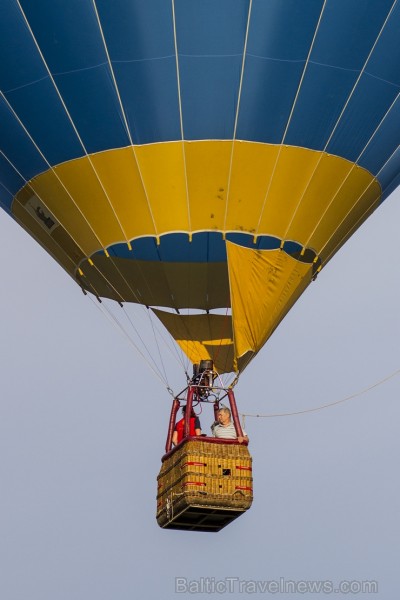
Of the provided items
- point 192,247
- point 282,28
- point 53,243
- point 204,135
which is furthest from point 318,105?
point 53,243

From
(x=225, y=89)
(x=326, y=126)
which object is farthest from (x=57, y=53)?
(x=326, y=126)

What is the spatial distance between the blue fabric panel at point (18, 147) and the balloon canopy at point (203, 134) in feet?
0.04

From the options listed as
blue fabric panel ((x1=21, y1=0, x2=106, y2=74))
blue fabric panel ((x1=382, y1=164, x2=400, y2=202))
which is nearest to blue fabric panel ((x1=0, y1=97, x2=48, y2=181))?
blue fabric panel ((x1=21, y1=0, x2=106, y2=74))

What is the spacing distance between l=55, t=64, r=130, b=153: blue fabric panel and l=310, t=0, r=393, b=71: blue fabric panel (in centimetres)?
171

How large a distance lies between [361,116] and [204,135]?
1.40 m

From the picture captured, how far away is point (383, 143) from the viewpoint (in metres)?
14.4

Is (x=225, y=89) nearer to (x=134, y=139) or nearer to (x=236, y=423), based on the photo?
(x=134, y=139)

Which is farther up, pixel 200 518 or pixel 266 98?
pixel 266 98

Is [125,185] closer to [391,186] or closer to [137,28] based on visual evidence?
[137,28]

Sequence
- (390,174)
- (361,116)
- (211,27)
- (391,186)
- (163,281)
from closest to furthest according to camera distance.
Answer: (211,27), (361,116), (163,281), (390,174), (391,186)

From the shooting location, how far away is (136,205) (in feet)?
45.8

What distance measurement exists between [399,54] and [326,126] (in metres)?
0.87

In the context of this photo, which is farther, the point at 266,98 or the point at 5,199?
the point at 5,199

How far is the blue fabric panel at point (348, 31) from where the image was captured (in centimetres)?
1355
